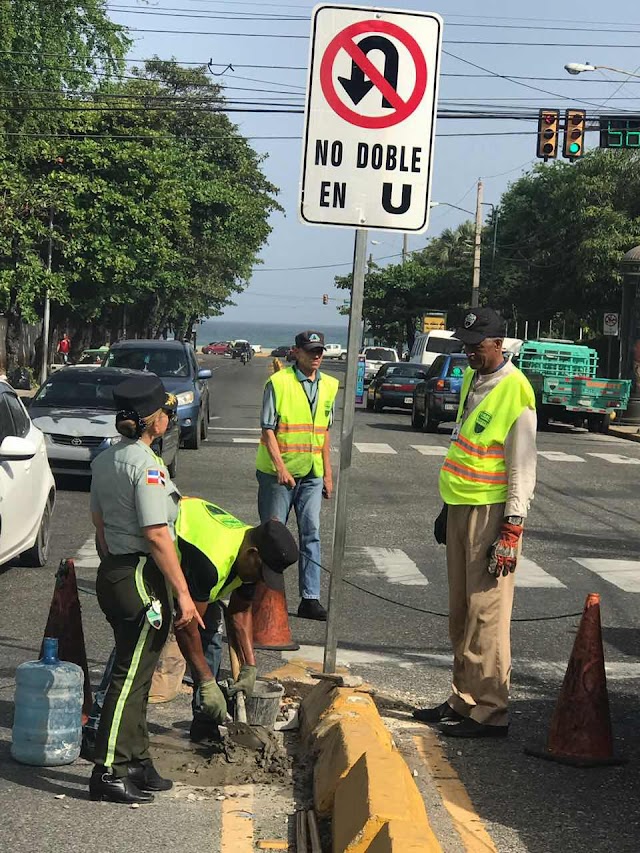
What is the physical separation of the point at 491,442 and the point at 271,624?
7.70 feet

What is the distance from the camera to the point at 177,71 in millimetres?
78188

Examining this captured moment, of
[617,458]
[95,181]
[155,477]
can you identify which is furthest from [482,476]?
[95,181]

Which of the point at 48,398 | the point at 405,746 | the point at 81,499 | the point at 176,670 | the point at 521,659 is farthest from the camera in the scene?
the point at 48,398

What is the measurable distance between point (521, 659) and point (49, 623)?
3.14 m

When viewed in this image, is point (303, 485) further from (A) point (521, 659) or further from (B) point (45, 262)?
(B) point (45, 262)

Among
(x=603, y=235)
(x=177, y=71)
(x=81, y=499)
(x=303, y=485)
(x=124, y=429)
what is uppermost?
(x=177, y=71)

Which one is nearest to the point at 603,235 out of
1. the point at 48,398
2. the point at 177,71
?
the point at 177,71

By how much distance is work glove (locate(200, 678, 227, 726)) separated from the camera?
6.01 metres

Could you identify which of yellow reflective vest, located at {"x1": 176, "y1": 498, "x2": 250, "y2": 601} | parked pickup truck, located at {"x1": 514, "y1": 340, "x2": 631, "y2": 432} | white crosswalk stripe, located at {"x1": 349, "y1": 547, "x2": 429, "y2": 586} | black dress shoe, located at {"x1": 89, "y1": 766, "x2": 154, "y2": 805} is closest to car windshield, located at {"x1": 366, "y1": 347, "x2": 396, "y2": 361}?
parked pickup truck, located at {"x1": 514, "y1": 340, "x2": 631, "y2": 432}

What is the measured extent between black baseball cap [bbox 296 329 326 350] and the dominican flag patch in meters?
3.97

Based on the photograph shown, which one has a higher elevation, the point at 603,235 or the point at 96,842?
the point at 603,235

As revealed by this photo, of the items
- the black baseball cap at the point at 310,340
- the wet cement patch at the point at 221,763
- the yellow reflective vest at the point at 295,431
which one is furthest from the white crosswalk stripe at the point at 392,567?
the wet cement patch at the point at 221,763

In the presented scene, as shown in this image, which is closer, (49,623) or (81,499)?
(49,623)

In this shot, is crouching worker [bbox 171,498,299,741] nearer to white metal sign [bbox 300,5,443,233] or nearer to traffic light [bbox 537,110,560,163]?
white metal sign [bbox 300,5,443,233]
